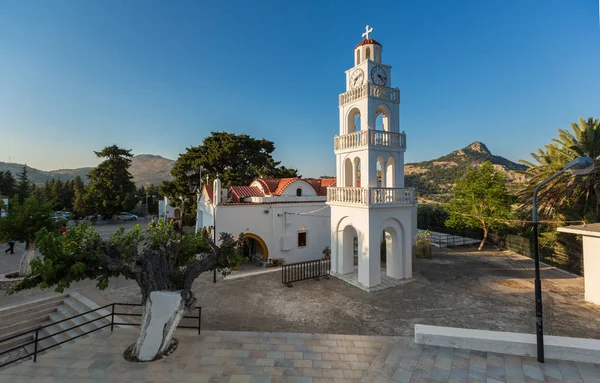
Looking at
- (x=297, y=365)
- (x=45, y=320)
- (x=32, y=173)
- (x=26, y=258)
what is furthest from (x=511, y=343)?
(x=32, y=173)

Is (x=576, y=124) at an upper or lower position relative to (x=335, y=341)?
upper

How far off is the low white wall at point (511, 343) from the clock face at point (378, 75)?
10840 mm

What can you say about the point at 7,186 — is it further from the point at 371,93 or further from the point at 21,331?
the point at 371,93

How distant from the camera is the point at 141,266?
22.7ft

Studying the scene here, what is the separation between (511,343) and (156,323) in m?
9.18

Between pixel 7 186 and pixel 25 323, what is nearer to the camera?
pixel 25 323

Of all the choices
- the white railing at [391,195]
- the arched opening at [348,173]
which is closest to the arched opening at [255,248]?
the arched opening at [348,173]

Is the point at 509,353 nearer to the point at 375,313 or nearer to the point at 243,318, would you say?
the point at 375,313

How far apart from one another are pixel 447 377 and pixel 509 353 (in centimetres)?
217

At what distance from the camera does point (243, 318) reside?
966cm

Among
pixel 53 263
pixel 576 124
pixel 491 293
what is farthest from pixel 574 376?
pixel 576 124

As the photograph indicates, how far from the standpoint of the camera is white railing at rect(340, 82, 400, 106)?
12.5 meters

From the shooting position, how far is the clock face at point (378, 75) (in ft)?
42.3

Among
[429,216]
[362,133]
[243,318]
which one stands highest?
[362,133]
